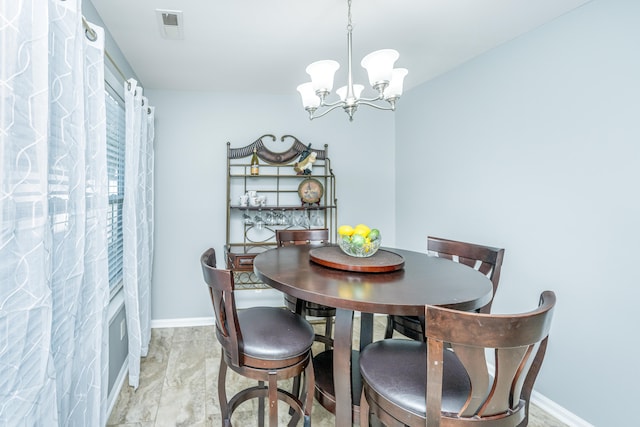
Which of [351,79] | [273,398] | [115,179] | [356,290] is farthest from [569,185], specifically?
[115,179]

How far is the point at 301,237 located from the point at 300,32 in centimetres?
147

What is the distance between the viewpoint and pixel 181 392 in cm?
214

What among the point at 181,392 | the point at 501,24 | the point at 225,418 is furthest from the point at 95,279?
the point at 501,24

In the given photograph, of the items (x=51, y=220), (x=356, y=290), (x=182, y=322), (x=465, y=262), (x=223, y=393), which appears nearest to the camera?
(x=51, y=220)

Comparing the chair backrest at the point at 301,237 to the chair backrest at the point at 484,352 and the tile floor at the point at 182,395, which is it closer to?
the tile floor at the point at 182,395

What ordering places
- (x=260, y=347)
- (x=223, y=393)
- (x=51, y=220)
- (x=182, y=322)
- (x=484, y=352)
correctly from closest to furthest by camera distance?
1. (x=484, y=352)
2. (x=51, y=220)
3. (x=260, y=347)
4. (x=223, y=393)
5. (x=182, y=322)

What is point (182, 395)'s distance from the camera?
211 cm

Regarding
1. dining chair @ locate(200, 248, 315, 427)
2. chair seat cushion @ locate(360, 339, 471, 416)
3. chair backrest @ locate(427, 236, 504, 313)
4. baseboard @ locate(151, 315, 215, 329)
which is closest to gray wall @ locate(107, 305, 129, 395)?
baseboard @ locate(151, 315, 215, 329)

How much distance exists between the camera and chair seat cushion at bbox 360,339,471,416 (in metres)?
1.04

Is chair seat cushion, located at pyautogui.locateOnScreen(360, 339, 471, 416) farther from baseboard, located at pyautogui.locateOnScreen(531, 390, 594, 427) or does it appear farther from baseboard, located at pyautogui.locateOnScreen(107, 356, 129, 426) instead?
baseboard, located at pyautogui.locateOnScreen(107, 356, 129, 426)

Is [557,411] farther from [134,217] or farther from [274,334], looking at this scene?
[134,217]

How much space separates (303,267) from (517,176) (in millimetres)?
1634

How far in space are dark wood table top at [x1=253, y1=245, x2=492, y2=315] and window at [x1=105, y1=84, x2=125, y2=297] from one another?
1156 millimetres

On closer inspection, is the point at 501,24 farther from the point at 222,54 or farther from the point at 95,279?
the point at 95,279
